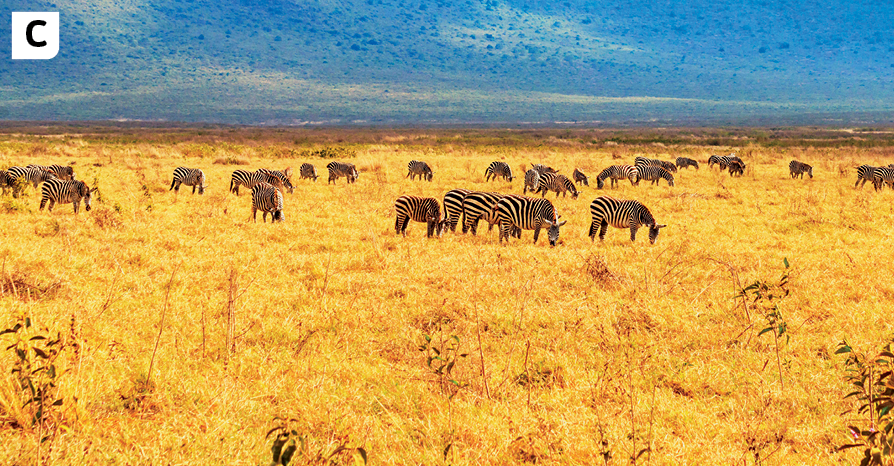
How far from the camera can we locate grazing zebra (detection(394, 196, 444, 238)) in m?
13.0

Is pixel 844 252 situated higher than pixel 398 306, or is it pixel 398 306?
Result: pixel 844 252

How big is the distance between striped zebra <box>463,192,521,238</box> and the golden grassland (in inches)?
18.5

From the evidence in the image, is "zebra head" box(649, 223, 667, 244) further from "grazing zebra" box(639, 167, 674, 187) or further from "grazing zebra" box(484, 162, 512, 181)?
"grazing zebra" box(484, 162, 512, 181)

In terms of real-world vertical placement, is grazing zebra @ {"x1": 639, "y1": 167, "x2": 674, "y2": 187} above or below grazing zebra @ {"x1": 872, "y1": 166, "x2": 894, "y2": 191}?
below

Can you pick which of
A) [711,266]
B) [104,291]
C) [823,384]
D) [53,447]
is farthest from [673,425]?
[104,291]

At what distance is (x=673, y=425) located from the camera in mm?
4945

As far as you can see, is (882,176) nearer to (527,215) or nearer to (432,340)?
(527,215)

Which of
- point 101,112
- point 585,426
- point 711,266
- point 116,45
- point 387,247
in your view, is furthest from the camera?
point 116,45

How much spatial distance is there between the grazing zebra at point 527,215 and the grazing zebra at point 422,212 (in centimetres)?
130

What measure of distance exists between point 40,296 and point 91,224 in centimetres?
606

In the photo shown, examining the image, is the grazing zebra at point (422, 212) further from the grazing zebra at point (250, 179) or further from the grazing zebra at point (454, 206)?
the grazing zebra at point (250, 179)

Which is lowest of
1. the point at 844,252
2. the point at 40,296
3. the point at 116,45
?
the point at 40,296

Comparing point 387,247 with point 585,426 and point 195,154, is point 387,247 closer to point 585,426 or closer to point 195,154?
point 585,426

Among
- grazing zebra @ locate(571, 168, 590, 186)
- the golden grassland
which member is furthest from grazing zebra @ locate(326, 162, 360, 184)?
the golden grassland
